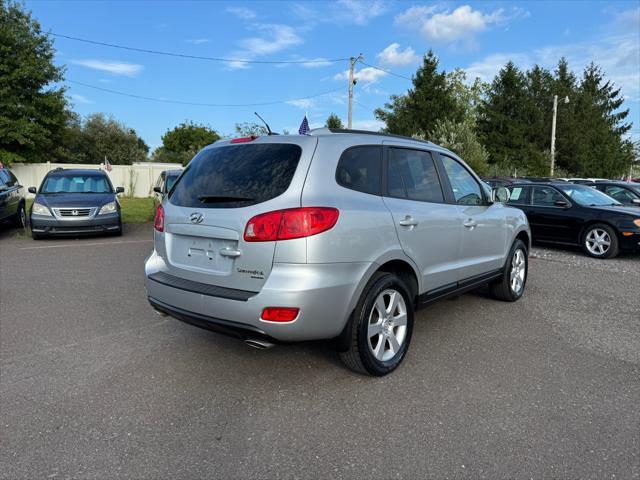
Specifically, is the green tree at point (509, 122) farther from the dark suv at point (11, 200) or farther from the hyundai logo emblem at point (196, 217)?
the hyundai logo emblem at point (196, 217)

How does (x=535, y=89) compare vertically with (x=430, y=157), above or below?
above

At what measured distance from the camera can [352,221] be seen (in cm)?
319

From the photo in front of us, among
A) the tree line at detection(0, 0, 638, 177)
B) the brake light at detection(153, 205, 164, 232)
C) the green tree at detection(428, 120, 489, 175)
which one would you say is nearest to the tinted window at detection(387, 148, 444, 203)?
the brake light at detection(153, 205, 164, 232)

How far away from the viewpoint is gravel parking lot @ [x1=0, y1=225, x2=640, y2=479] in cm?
254

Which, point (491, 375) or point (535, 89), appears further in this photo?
point (535, 89)

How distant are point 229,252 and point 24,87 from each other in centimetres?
2709

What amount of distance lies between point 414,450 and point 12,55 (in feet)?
91.6

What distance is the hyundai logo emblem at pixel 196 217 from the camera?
3350 mm

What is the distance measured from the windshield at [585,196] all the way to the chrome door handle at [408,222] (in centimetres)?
738

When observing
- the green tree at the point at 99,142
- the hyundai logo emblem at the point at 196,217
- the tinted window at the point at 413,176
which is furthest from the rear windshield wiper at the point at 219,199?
the green tree at the point at 99,142

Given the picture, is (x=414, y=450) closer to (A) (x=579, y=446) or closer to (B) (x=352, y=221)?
(A) (x=579, y=446)

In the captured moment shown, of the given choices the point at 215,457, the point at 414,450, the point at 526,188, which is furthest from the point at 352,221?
the point at 526,188

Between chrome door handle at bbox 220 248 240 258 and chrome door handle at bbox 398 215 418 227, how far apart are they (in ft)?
4.07

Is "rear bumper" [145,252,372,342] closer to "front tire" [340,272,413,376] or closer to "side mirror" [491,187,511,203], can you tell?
"front tire" [340,272,413,376]
